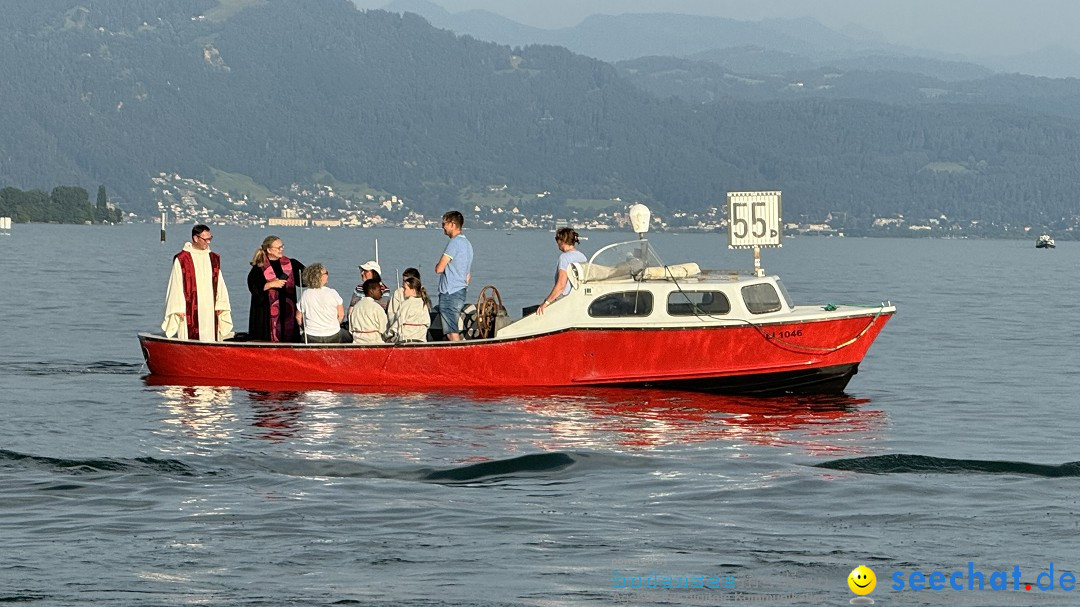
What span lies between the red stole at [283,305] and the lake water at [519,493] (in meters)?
1.16

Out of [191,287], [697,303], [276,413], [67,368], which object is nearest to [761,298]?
[697,303]

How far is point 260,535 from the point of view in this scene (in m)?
14.1

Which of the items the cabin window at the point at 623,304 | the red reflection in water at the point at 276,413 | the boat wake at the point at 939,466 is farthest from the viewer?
the cabin window at the point at 623,304

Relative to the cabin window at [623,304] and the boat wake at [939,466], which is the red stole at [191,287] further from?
the boat wake at [939,466]

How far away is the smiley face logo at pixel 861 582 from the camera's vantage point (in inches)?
476

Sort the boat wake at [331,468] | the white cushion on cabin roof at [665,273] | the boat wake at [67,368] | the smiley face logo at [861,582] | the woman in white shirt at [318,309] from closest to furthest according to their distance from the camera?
the smiley face logo at [861,582], the boat wake at [331,468], the white cushion on cabin roof at [665,273], the woman in white shirt at [318,309], the boat wake at [67,368]

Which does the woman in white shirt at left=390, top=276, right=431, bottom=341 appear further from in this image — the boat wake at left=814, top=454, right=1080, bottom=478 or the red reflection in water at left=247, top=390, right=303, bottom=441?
the boat wake at left=814, top=454, right=1080, bottom=478

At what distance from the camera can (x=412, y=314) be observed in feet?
79.3

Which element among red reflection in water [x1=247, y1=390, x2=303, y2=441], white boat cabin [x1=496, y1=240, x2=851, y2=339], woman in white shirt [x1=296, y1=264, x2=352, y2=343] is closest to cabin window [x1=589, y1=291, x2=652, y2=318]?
white boat cabin [x1=496, y1=240, x2=851, y2=339]

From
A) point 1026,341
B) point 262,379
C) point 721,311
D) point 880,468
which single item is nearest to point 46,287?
point 1026,341

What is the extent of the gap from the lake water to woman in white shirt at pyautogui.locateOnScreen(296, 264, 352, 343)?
1.06m

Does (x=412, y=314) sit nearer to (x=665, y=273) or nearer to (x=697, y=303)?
(x=665, y=273)

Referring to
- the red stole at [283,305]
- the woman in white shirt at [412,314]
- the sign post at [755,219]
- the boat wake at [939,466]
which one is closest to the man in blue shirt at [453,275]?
the woman in white shirt at [412,314]

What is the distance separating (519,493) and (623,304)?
7666mm
